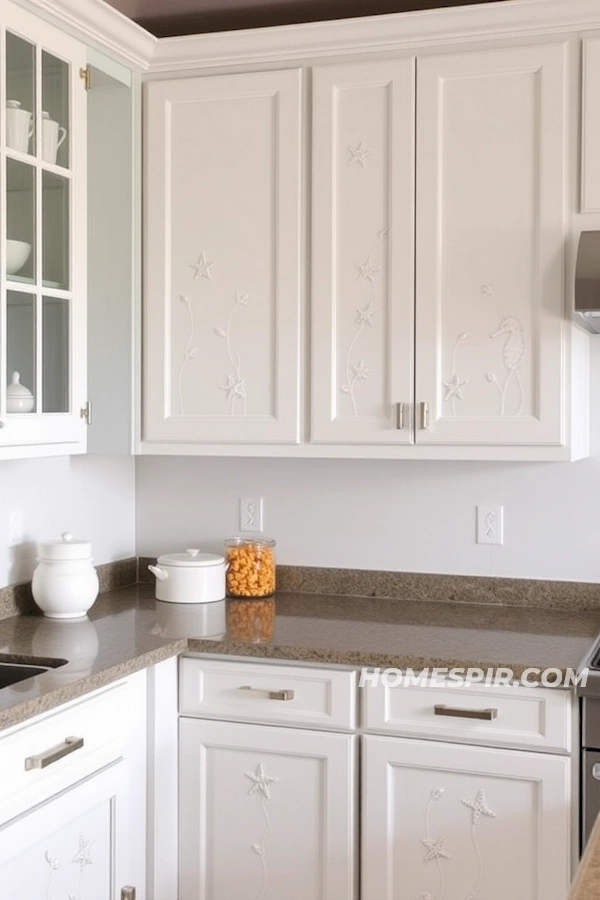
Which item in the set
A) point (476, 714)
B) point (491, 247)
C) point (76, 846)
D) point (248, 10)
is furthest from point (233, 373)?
point (76, 846)

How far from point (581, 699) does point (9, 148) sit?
171cm

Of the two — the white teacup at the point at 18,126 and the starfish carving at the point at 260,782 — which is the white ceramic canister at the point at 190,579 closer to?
the starfish carving at the point at 260,782

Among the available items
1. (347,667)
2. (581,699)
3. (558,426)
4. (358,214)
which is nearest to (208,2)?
(358,214)

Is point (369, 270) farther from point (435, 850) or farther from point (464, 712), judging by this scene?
point (435, 850)

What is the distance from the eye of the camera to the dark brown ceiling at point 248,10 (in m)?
2.95

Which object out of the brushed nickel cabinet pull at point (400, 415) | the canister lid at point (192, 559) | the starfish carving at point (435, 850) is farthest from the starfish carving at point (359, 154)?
the starfish carving at point (435, 850)

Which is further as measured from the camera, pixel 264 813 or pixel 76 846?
pixel 264 813

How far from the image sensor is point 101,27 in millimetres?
2766

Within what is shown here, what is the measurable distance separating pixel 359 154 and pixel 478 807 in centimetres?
159

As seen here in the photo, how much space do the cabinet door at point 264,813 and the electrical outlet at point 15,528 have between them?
668mm

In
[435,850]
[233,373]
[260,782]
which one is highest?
[233,373]

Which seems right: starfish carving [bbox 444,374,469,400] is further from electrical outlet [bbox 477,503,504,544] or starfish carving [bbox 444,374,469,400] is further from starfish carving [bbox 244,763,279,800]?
starfish carving [bbox 244,763,279,800]

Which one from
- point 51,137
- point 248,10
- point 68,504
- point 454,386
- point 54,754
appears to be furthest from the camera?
point 68,504

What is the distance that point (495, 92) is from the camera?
8.86ft
